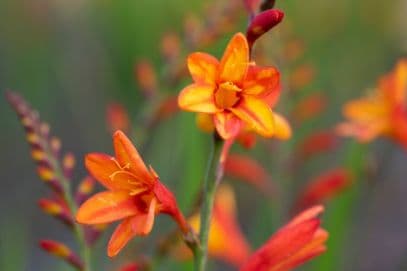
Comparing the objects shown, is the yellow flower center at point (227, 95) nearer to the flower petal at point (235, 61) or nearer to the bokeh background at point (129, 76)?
the flower petal at point (235, 61)

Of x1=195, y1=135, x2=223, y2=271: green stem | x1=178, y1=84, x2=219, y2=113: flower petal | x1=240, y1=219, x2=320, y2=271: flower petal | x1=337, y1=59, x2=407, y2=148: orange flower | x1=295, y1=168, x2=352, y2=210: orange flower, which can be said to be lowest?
x1=295, y1=168, x2=352, y2=210: orange flower

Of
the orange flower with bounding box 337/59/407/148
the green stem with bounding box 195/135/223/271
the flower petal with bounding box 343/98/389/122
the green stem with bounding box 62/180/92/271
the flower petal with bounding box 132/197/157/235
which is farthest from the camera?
the flower petal with bounding box 343/98/389/122

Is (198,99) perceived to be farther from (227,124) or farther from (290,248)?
(290,248)

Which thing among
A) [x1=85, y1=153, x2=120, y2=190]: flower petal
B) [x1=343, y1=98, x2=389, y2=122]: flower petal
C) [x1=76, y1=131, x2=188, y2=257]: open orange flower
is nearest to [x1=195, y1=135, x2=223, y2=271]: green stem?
[x1=76, y1=131, x2=188, y2=257]: open orange flower

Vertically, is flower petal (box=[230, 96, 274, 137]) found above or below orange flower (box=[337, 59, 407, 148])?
above

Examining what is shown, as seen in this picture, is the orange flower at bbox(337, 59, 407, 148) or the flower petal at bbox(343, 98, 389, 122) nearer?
the orange flower at bbox(337, 59, 407, 148)

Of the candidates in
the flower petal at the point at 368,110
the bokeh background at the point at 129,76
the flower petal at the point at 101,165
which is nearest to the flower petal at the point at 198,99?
the flower petal at the point at 101,165

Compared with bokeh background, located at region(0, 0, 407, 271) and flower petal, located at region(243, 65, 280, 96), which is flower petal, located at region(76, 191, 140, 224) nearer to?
flower petal, located at region(243, 65, 280, 96)
